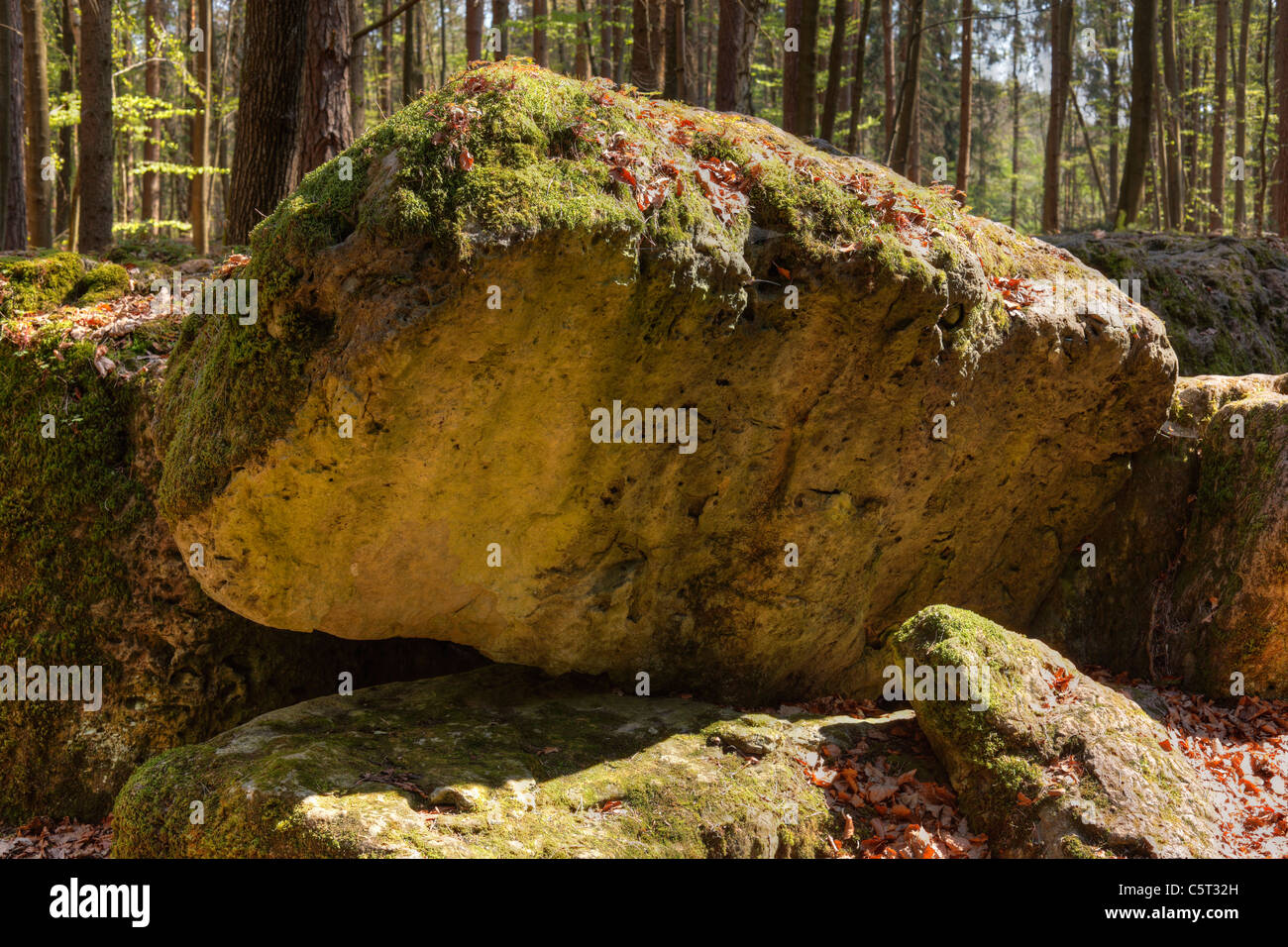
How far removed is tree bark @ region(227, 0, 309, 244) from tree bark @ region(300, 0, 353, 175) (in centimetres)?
13

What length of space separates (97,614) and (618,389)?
12.9 feet

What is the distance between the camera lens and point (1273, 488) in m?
6.95

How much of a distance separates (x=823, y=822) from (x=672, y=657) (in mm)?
1545

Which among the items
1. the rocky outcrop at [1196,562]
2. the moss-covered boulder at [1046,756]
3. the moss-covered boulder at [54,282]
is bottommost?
the moss-covered boulder at [1046,756]

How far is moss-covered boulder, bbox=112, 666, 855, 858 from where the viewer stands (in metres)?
4.27

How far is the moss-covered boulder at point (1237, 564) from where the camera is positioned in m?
6.79

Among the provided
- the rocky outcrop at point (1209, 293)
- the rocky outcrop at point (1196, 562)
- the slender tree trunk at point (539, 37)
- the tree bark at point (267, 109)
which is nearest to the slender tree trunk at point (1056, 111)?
the rocky outcrop at point (1209, 293)

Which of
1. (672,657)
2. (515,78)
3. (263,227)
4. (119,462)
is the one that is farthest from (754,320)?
(119,462)

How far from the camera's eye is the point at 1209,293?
1118 cm

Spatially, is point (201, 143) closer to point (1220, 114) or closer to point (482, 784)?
point (482, 784)

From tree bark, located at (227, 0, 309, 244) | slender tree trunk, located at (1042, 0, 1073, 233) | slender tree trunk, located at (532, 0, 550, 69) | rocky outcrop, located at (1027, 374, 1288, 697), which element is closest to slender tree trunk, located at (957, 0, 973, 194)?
slender tree trunk, located at (1042, 0, 1073, 233)

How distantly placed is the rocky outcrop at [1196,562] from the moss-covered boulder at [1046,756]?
5.37ft

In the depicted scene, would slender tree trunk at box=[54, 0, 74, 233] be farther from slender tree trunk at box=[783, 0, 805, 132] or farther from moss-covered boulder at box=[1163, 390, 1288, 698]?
moss-covered boulder at box=[1163, 390, 1288, 698]

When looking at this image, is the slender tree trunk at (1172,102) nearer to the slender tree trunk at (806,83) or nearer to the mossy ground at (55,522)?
the slender tree trunk at (806,83)
